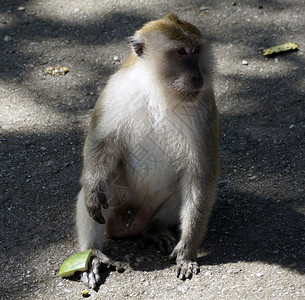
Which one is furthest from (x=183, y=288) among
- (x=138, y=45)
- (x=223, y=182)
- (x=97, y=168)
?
(x=138, y=45)

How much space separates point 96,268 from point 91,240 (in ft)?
0.78

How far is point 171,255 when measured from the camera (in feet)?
13.3

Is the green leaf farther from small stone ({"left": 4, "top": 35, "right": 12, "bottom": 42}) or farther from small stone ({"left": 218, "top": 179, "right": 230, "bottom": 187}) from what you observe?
small stone ({"left": 4, "top": 35, "right": 12, "bottom": 42})

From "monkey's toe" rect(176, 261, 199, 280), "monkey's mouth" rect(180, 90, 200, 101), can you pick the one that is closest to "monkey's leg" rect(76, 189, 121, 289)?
"monkey's toe" rect(176, 261, 199, 280)

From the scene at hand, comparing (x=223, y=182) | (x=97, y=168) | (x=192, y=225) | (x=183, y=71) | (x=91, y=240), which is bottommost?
(x=223, y=182)

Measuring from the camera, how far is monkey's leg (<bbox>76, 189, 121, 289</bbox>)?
3.96 m

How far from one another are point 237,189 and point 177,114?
1312mm

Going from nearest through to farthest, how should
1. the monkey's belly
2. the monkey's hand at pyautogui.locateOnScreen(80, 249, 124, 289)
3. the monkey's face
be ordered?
the monkey's face, the monkey's hand at pyautogui.locateOnScreen(80, 249, 124, 289), the monkey's belly

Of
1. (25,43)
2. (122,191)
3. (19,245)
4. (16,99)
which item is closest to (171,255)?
(122,191)

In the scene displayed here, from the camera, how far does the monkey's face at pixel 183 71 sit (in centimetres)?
370

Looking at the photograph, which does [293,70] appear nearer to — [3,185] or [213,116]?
[213,116]

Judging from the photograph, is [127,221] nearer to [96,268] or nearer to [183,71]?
[96,268]

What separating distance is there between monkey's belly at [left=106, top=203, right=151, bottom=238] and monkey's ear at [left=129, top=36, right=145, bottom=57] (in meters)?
1.17

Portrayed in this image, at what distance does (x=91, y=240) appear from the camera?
13.5 ft
